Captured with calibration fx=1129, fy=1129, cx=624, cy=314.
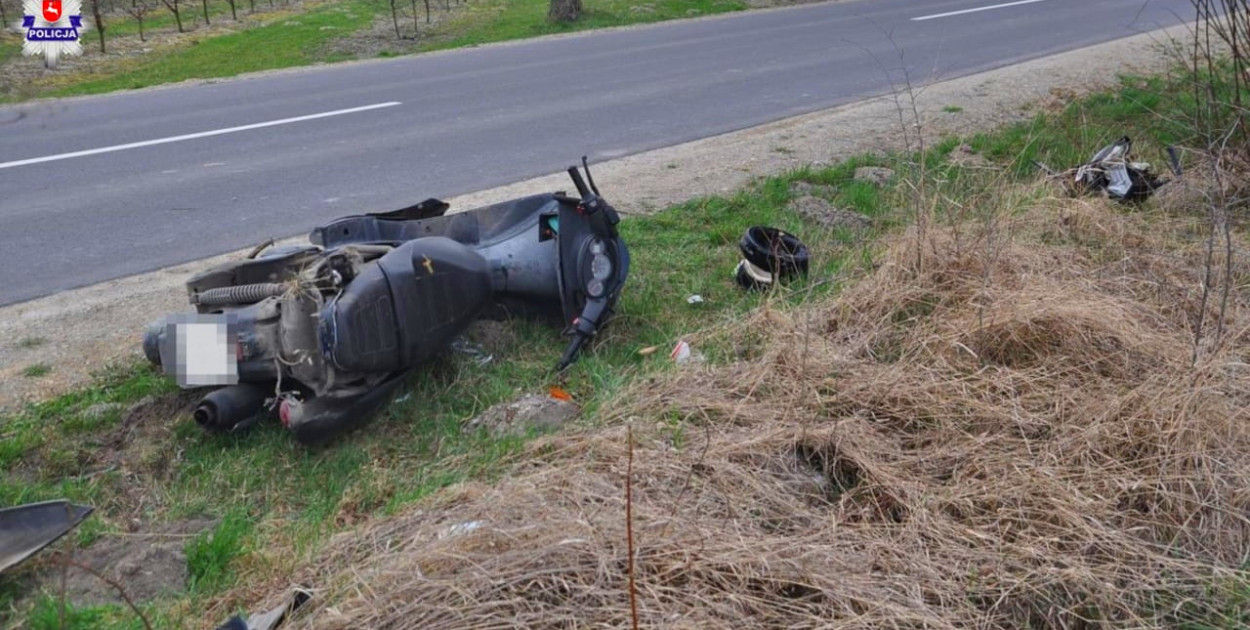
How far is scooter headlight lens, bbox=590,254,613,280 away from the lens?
4.63m

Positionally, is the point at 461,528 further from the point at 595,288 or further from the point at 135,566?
the point at 595,288

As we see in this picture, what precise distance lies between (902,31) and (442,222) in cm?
1263

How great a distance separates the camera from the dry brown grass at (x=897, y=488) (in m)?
2.74

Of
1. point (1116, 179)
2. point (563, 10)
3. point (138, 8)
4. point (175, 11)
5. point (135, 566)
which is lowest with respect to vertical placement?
point (135, 566)

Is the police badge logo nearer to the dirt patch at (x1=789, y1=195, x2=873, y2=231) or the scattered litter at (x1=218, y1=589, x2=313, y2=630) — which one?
the dirt patch at (x1=789, y1=195, x2=873, y2=231)

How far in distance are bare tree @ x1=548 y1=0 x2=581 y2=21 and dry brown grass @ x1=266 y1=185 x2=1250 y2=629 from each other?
14628mm

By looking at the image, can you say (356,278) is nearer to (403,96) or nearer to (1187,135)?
(1187,135)

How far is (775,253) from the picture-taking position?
5.25 meters

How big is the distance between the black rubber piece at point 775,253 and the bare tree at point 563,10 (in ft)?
45.2

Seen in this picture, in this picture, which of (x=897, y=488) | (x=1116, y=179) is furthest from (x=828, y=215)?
(x=897, y=488)

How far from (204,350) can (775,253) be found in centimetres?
257

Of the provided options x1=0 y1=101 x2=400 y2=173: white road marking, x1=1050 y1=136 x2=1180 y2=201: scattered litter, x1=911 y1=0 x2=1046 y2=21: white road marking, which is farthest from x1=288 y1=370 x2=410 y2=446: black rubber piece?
x1=911 y1=0 x2=1046 y2=21: white road marking

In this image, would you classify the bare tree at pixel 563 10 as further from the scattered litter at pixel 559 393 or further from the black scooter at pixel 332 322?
the scattered litter at pixel 559 393

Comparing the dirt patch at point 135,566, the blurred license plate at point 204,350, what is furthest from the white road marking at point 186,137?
the dirt patch at point 135,566
